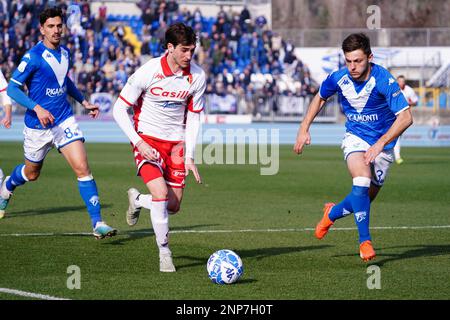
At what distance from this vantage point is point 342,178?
765 inches

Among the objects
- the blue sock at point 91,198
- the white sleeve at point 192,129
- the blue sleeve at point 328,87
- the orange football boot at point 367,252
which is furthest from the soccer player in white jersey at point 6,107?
the orange football boot at point 367,252

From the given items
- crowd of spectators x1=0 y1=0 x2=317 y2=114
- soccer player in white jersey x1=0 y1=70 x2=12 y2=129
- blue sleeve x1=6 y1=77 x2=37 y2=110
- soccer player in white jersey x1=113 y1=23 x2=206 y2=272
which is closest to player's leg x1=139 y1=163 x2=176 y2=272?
soccer player in white jersey x1=113 y1=23 x2=206 y2=272

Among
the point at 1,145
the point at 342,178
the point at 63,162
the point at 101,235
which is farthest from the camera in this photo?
the point at 1,145

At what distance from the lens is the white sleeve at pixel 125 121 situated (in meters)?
8.55

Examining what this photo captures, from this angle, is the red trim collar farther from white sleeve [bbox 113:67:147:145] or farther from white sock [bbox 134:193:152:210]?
white sock [bbox 134:193:152:210]

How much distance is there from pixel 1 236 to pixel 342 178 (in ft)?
33.7

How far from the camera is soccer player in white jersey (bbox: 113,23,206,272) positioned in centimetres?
843

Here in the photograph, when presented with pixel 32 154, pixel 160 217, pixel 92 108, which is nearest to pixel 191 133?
pixel 160 217

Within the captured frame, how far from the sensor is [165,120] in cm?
890

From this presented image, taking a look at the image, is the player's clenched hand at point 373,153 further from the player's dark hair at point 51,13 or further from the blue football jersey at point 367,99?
the player's dark hair at point 51,13

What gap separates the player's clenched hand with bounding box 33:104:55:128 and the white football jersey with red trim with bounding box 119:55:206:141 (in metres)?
1.53

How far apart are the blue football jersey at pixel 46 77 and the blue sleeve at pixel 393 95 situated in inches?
153
